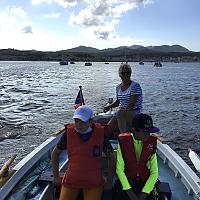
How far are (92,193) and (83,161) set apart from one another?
17.8 inches

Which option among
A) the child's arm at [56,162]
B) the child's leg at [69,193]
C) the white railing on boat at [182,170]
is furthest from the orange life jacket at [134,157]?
the white railing on boat at [182,170]

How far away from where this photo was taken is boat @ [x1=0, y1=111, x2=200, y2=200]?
5.81 metres

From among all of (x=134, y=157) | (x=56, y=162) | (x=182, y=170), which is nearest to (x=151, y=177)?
(x=134, y=157)

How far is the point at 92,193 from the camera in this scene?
4586 mm

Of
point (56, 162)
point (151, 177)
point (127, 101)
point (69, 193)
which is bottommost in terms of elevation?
point (69, 193)

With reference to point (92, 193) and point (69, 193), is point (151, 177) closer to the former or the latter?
point (92, 193)

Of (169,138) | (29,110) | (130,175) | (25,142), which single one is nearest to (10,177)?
(130,175)

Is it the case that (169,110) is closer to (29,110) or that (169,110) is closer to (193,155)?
(29,110)

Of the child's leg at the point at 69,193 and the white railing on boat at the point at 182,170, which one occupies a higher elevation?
the child's leg at the point at 69,193

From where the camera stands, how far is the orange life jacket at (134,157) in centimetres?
467

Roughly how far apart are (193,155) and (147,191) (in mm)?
2401

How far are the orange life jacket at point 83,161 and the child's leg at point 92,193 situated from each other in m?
0.06

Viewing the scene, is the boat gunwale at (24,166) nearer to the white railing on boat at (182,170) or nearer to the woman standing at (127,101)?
the woman standing at (127,101)

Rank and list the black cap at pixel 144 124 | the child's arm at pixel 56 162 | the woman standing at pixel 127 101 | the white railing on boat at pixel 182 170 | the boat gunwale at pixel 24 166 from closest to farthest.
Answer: the black cap at pixel 144 124 → the child's arm at pixel 56 162 → the boat gunwale at pixel 24 166 → the white railing on boat at pixel 182 170 → the woman standing at pixel 127 101
